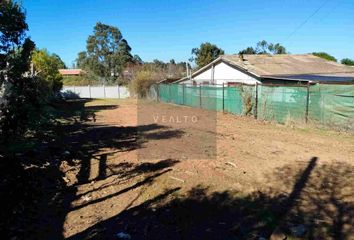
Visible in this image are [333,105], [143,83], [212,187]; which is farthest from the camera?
[143,83]

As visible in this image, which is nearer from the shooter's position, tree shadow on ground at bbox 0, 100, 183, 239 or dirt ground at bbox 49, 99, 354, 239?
dirt ground at bbox 49, 99, 354, 239

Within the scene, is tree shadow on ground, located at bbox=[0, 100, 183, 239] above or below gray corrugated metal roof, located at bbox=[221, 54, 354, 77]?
below

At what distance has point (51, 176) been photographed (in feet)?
21.0

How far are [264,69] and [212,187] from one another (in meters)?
19.4

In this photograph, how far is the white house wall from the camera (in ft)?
78.8

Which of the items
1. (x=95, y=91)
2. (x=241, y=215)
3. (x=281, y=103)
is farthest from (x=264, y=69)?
(x=95, y=91)

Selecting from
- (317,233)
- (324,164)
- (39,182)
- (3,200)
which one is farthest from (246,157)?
(3,200)

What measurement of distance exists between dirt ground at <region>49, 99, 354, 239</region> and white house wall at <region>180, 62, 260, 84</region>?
14.2m

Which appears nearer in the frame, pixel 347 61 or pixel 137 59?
pixel 347 61

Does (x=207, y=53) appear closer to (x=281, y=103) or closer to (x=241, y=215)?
(x=281, y=103)

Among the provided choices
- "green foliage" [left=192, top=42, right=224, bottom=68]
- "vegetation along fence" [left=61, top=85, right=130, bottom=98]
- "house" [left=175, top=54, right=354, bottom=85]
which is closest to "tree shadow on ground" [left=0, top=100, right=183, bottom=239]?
"house" [left=175, top=54, right=354, bottom=85]

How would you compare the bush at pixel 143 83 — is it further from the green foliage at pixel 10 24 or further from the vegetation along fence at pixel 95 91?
the green foliage at pixel 10 24

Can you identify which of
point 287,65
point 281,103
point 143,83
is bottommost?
point 281,103

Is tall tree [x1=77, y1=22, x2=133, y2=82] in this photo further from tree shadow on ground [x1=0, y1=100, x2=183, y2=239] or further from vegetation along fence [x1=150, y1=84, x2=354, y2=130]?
tree shadow on ground [x1=0, y1=100, x2=183, y2=239]
